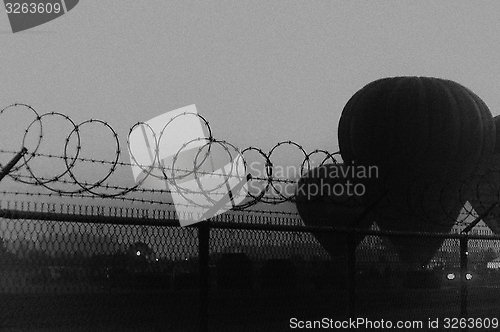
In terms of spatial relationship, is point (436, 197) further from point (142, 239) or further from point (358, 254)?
point (142, 239)

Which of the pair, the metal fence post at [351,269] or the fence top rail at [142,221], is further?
the metal fence post at [351,269]

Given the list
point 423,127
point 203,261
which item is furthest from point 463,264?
point 423,127

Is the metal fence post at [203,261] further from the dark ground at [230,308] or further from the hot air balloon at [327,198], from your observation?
the hot air balloon at [327,198]

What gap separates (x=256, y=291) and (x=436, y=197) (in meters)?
34.5

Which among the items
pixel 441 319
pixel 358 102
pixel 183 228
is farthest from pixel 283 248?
pixel 358 102

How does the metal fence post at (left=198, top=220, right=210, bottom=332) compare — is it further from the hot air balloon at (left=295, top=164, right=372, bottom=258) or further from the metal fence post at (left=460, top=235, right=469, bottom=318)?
the hot air balloon at (left=295, top=164, right=372, bottom=258)

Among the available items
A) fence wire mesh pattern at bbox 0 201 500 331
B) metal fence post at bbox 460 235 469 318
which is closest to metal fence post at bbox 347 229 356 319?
fence wire mesh pattern at bbox 0 201 500 331

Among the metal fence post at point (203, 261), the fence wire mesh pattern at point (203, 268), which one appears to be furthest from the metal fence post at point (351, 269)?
the metal fence post at point (203, 261)

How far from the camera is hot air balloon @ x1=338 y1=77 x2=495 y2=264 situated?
41.2 meters

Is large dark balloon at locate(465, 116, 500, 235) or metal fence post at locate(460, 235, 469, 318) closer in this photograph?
metal fence post at locate(460, 235, 469, 318)

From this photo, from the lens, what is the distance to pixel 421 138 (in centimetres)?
4134

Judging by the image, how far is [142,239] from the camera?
7336 mm

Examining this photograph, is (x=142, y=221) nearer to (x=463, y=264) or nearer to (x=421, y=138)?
(x=463, y=264)

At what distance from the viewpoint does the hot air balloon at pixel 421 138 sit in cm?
4122
